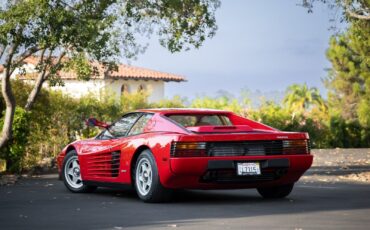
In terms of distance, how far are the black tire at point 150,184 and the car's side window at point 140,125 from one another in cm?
63

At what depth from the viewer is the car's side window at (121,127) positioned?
520 inches

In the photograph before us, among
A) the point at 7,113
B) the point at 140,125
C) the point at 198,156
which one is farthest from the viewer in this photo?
the point at 7,113

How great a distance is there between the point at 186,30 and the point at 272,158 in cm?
1063

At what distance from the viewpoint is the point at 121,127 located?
1341 centimetres

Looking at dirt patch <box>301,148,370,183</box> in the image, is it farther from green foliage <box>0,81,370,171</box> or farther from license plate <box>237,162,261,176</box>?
green foliage <box>0,81,370,171</box>

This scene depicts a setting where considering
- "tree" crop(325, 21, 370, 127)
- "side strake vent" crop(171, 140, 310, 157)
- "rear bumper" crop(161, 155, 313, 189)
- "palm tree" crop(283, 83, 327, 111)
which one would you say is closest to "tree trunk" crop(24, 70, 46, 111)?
"rear bumper" crop(161, 155, 313, 189)

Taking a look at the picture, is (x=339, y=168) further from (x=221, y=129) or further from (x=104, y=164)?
(x=221, y=129)

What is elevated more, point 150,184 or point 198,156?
point 198,156

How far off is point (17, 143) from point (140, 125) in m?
9.27

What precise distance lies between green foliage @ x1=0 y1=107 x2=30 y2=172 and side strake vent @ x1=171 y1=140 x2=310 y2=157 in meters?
10.5

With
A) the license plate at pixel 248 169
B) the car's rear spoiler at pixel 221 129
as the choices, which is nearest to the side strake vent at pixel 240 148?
the license plate at pixel 248 169

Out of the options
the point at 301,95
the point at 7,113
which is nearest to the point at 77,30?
the point at 7,113

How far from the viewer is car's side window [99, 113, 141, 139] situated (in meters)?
13.2

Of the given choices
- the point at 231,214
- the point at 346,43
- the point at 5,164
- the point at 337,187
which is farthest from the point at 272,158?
the point at 346,43
